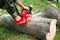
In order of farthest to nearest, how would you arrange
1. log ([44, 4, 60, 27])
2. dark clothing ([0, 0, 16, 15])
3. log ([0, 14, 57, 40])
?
log ([44, 4, 60, 27]), log ([0, 14, 57, 40]), dark clothing ([0, 0, 16, 15])

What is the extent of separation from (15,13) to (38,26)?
650 millimetres

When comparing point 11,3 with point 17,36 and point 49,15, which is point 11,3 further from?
point 49,15

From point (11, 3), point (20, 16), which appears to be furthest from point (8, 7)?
point (20, 16)

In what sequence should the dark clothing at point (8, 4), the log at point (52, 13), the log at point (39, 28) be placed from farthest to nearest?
the log at point (52, 13) < the log at point (39, 28) < the dark clothing at point (8, 4)

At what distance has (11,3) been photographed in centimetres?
519

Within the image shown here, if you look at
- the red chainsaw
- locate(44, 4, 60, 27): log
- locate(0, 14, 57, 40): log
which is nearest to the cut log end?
locate(0, 14, 57, 40): log

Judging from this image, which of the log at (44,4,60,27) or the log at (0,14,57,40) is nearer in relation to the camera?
the log at (0,14,57,40)

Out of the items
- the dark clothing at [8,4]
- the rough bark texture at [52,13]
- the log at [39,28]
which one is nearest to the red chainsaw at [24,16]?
the log at [39,28]

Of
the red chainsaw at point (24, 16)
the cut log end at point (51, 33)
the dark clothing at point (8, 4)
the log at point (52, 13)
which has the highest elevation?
the dark clothing at point (8, 4)

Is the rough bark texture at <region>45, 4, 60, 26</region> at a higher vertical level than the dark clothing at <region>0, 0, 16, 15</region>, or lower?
lower

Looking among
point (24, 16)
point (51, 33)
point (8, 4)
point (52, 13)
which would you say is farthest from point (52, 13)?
point (8, 4)

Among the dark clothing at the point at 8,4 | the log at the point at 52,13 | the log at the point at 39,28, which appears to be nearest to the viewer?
the dark clothing at the point at 8,4

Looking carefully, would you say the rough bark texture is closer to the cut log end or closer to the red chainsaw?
the cut log end

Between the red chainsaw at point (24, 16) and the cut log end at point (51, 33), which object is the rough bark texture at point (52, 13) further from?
the red chainsaw at point (24, 16)
